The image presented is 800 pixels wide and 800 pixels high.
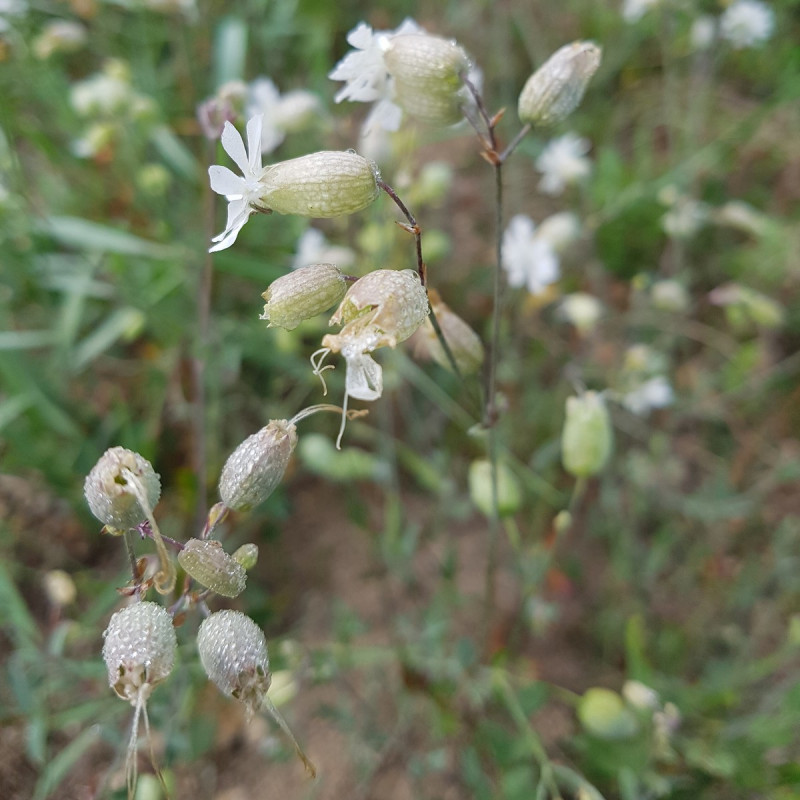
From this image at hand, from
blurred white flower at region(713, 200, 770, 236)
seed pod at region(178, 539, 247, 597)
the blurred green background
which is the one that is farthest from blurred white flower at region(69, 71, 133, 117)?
blurred white flower at region(713, 200, 770, 236)

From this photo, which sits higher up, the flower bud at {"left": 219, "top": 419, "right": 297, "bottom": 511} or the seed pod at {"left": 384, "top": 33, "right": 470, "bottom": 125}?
the seed pod at {"left": 384, "top": 33, "right": 470, "bottom": 125}

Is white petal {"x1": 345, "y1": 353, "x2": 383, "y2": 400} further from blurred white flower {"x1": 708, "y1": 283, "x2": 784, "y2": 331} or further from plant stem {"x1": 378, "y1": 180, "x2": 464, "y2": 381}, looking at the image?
blurred white flower {"x1": 708, "y1": 283, "x2": 784, "y2": 331}

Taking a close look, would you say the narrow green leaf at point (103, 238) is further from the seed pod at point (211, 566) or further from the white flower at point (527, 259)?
the seed pod at point (211, 566)

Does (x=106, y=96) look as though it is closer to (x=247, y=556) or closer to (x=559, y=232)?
(x=559, y=232)

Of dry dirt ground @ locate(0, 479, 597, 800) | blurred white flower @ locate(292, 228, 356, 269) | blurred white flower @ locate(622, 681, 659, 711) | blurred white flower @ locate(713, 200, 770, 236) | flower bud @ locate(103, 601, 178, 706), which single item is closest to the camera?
flower bud @ locate(103, 601, 178, 706)

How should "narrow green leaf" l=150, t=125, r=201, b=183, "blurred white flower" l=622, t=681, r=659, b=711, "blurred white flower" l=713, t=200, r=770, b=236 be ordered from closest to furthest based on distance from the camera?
"blurred white flower" l=622, t=681, r=659, b=711
"blurred white flower" l=713, t=200, r=770, b=236
"narrow green leaf" l=150, t=125, r=201, b=183

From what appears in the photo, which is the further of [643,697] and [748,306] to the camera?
[748,306]


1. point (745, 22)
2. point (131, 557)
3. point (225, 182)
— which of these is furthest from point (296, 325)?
point (745, 22)
